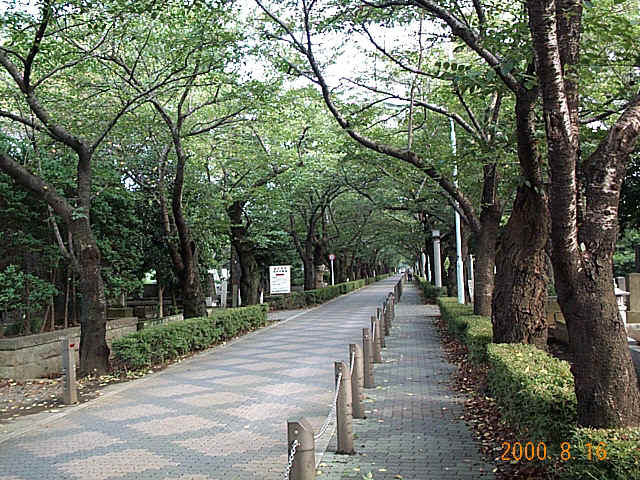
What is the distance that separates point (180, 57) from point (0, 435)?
24.8ft

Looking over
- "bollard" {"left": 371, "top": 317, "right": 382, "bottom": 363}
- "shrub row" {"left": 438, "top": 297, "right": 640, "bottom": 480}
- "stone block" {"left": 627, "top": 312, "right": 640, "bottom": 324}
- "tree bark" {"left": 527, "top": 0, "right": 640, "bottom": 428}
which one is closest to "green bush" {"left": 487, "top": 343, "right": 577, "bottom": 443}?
"shrub row" {"left": 438, "top": 297, "right": 640, "bottom": 480}

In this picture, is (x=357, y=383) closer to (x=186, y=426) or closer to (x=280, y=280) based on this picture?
(x=186, y=426)

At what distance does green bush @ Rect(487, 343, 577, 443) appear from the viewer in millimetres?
4797

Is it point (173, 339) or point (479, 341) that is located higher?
point (479, 341)

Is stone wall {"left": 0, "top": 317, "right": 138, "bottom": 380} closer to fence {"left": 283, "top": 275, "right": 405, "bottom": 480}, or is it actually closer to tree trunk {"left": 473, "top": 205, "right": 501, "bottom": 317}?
fence {"left": 283, "top": 275, "right": 405, "bottom": 480}

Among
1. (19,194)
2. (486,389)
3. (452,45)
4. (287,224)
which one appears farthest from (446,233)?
(486,389)

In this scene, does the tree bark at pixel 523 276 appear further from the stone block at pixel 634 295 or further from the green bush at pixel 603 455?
the stone block at pixel 634 295

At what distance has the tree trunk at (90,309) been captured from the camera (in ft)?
37.9

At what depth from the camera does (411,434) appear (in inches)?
272

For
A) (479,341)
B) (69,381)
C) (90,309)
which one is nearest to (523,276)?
(479,341)

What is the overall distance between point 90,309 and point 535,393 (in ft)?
28.8

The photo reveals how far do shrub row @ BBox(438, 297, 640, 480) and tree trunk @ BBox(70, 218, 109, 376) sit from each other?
7.15 metres

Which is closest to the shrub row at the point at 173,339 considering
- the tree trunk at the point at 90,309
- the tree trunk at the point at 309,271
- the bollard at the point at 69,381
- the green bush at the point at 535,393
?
the tree trunk at the point at 90,309

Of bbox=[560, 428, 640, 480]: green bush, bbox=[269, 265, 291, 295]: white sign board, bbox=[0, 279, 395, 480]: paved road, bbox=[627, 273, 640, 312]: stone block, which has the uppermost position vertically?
bbox=[269, 265, 291, 295]: white sign board
